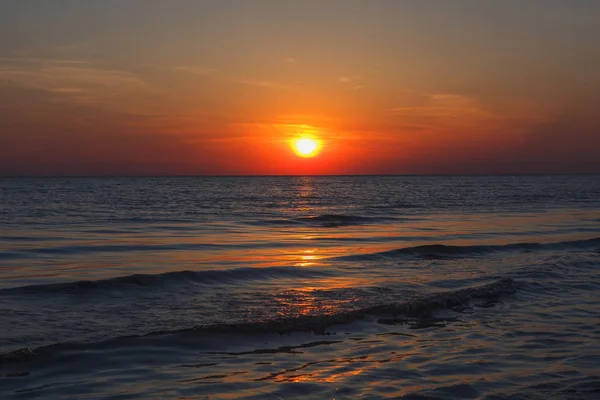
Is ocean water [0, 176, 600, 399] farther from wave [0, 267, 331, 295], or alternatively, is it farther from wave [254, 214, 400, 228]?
wave [254, 214, 400, 228]

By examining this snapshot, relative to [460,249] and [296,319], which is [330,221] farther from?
[296,319]

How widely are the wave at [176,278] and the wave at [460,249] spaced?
10.6ft

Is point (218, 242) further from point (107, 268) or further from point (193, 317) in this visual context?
point (193, 317)

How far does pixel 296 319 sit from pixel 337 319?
703 millimetres

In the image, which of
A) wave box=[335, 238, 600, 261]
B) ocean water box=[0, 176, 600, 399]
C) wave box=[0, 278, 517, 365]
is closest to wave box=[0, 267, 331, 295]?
ocean water box=[0, 176, 600, 399]

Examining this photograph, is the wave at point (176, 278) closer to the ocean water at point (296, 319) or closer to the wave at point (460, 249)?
the ocean water at point (296, 319)

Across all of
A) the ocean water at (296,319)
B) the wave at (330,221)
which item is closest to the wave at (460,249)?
the ocean water at (296,319)

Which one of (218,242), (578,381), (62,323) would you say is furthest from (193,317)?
(218,242)

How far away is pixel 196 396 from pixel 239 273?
8346mm

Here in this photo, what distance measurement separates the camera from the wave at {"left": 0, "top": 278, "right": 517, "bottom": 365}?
27.5ft

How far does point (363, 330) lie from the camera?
9547 mm

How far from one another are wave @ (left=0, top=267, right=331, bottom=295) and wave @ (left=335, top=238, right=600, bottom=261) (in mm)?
3245

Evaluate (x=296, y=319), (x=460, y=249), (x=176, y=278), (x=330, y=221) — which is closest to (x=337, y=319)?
(x=296, y=319)

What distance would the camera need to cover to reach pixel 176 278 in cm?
1387
